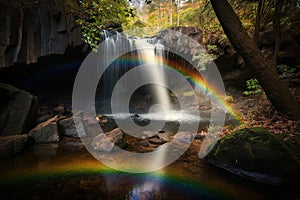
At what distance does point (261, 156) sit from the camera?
3.89 metres

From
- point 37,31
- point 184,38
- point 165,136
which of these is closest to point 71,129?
point 165,136

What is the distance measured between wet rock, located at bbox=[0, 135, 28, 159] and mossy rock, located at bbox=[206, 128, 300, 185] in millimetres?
5677

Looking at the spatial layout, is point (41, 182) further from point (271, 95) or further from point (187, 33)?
point (187, 33)

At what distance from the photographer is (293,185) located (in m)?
3.53

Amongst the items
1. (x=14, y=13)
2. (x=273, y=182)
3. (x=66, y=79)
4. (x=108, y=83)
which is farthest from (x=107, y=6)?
(x=108, y=83)

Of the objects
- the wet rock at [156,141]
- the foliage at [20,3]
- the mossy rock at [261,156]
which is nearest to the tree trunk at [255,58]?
the mossy rock at [261,156]

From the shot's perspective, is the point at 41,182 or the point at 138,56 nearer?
the point at 41,182

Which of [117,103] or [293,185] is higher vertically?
[117,103]

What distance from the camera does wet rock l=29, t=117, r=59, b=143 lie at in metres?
6.46

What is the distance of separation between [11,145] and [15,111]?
1.81 metres

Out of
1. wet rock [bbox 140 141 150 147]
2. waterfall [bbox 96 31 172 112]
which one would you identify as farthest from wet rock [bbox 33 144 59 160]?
waterfall [bbox 96 31 172 112]

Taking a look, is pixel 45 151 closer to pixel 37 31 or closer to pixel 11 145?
pixel 11 145

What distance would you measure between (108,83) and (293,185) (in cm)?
1468

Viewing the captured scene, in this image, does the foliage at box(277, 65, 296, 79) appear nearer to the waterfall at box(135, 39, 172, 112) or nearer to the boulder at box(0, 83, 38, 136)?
the boulder at box(0, 83, 38, 136)
